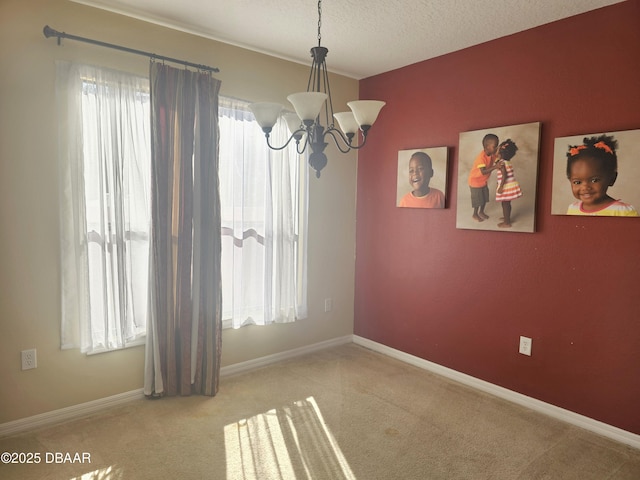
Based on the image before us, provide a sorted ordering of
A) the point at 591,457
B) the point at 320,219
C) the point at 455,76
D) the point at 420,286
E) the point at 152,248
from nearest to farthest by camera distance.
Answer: the point at 591,457, the point at 152,248, the point at 455,76, the point at 420,286, the point at 320,219

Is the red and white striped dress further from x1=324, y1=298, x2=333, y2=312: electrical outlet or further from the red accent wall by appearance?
x1=324, y1=298, x2=333, y2=312: electrical outlet

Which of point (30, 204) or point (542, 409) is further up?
point (30, 204)

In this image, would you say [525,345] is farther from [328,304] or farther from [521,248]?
[328,304]

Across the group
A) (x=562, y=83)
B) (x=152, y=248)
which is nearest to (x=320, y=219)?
(x=152, y=248)

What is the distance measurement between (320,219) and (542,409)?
228 cm

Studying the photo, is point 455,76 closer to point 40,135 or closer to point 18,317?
point 40,135

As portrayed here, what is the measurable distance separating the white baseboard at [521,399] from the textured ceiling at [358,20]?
8.31 feet

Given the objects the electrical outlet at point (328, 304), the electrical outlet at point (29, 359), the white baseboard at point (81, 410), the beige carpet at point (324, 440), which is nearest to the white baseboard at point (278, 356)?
the white baseboard at point (81, 410)

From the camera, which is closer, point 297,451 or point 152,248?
point 297,451

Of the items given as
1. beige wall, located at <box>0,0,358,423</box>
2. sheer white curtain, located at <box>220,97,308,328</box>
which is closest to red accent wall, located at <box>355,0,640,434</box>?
sheer white curtain, located at <box>220,97,308,328</box>

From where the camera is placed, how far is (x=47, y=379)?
2.67 metres

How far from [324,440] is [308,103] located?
6.22 ft

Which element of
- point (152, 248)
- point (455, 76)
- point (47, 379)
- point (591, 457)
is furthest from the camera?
point (455, 76)

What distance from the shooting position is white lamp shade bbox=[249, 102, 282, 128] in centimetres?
211
